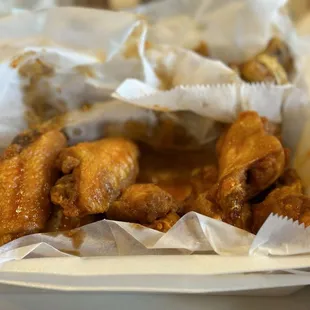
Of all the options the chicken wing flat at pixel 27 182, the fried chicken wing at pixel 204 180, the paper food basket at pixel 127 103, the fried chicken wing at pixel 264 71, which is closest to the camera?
the paper food basket at pixel 127 103

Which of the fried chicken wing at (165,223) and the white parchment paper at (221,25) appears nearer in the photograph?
the fried chicken wing at (165,223)

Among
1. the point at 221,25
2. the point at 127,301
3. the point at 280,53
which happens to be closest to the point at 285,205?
the point at 127,301

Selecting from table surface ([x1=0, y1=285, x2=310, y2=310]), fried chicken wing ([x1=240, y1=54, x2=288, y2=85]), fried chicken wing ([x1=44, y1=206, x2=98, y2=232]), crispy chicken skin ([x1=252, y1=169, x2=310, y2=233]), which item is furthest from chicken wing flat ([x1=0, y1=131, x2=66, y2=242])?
fried chicken wing ([x1=240, y1=54, x2=288, y2=85])

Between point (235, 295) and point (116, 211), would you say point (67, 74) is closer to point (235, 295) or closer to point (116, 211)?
point (116, 211)

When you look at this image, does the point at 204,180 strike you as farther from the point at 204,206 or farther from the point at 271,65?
the point at 271,65

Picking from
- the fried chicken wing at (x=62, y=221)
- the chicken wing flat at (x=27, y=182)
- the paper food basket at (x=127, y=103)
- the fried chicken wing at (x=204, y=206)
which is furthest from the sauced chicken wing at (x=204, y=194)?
the chicken wing flat at (x=27, y=182)

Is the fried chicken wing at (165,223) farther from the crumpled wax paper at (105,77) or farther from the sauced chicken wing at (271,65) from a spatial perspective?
the sauced chicken wing at (271,65)

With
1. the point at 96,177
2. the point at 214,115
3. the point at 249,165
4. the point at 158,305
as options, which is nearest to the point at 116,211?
the point at 96,177

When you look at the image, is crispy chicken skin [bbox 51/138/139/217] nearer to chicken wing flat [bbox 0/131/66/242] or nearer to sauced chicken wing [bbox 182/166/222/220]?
chicken wing flat [bbox 0/131/66/242]
